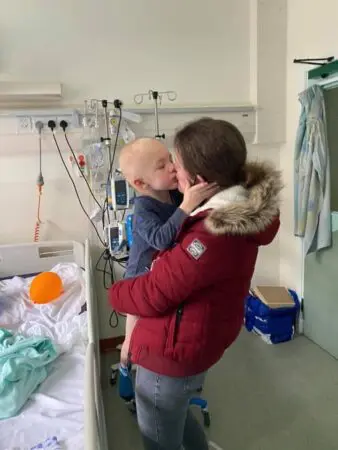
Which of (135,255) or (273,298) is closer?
(135,255)

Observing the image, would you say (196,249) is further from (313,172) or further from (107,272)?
(107,272)

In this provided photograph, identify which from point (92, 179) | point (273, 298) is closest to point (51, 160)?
point (92, 179)

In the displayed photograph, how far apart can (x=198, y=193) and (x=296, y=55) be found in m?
2.33

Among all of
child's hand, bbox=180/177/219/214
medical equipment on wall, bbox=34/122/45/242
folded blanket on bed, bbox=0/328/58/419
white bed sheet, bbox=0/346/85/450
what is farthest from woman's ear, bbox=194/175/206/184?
medical equipment on wall, bbox=34/122/45/242

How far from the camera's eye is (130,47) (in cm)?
279

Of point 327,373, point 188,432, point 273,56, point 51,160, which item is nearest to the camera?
point 188,432

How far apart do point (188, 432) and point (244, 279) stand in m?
0.71

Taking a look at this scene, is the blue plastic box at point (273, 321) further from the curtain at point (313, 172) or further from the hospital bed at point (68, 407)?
the hospital bed at point (68, 407)

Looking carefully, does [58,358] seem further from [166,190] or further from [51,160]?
[51,160]

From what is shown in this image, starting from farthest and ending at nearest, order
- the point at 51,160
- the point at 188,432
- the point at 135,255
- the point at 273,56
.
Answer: the point at 273,56 < the point at 51,160 < the point at 188,432 < the point at 135,255

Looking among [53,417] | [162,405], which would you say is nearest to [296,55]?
[162,405]

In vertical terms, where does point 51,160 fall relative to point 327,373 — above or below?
above

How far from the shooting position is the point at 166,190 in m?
1.33

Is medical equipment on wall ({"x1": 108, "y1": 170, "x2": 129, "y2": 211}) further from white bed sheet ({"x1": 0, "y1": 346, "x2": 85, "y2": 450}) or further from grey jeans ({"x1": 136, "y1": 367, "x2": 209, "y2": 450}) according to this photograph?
grey jeans ({"x1": 136, "y1": 367, "x2": 209, "y2": 450})
